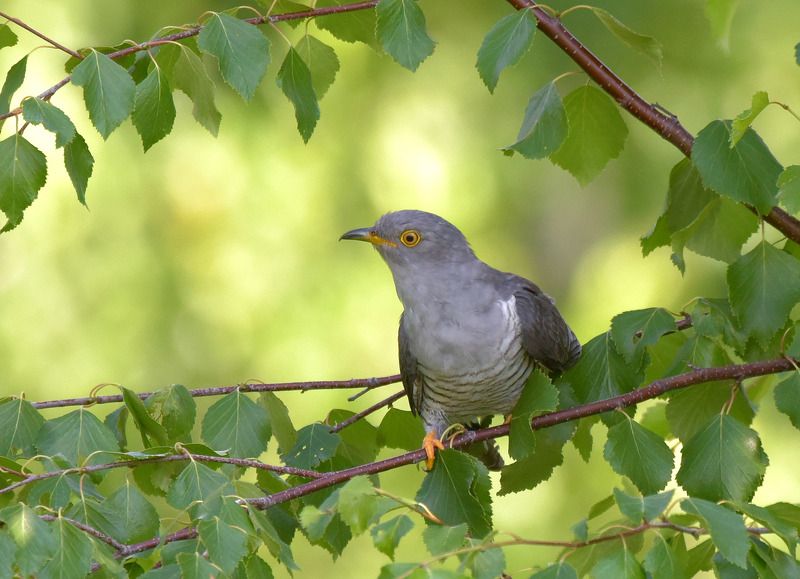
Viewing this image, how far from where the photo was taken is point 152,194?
5.09m

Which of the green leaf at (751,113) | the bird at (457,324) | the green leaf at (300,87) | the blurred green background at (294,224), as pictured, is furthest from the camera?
the blurred green background at (294,224)

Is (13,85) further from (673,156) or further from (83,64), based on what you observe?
(673,156)

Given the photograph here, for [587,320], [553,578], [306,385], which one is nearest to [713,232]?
[306,385]

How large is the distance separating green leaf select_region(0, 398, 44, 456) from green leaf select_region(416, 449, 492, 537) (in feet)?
2.53

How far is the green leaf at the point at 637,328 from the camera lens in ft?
7.42

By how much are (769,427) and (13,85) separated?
3631 mm

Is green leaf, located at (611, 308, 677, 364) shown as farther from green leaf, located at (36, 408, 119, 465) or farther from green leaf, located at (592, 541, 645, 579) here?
green leaf, located at (36, 408, 119, 465)

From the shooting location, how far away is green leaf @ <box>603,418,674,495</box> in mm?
2072

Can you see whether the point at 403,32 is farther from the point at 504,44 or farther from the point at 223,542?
the point at 223,542

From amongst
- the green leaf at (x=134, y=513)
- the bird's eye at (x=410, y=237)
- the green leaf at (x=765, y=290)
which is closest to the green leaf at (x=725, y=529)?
the green leaf at (x=765, y=290)

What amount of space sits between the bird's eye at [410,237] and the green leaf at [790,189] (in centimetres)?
129

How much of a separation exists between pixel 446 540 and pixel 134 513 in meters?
0.67

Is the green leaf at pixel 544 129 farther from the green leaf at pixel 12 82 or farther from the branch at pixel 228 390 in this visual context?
the green leaf at pixel 12 82

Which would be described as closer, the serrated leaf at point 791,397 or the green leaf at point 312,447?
the serrated leaf at point 791,397
